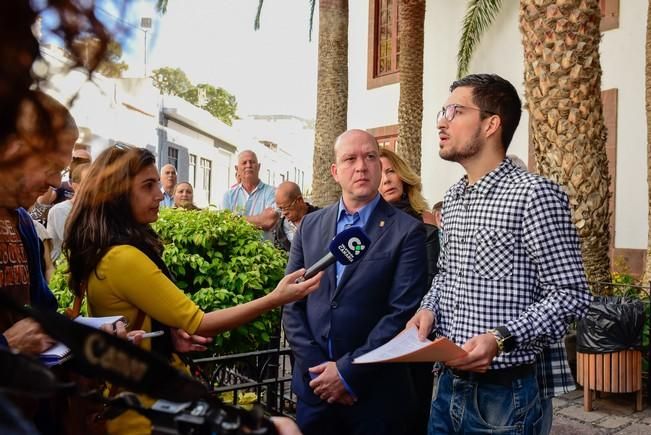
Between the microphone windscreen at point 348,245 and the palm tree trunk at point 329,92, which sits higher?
the palm tree trunk at point 329,92

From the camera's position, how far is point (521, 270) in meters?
2.48

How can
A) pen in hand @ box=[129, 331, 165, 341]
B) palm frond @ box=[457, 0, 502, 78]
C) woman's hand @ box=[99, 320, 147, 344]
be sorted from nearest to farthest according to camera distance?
woman's hand @ box=[99, 320, 147, 344] → pen in hand @ box=[129, 331, 165, 341] → palm frond @ box=[457, 0, 502, 78]

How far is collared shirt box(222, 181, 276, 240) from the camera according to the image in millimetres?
7891

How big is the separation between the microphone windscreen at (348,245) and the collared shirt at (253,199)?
5110 mm

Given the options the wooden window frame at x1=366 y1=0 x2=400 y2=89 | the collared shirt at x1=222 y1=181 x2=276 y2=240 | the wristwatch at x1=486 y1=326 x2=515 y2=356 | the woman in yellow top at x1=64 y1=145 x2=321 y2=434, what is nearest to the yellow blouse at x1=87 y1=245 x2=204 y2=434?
the woman in yellow top at x1=64 y1=145 x2=321 y2=434

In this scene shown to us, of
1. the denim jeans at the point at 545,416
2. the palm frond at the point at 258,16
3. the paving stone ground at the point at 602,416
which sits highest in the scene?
the palm frond at the point at 258,16

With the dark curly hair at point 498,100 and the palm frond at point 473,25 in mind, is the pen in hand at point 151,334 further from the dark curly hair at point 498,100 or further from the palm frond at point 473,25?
the palm frond at point 473,25

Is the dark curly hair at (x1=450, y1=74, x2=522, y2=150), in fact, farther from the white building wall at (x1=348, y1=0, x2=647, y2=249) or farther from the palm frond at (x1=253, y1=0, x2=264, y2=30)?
the palm frond at (x1=253, y1=0, x2=264, y2=30)

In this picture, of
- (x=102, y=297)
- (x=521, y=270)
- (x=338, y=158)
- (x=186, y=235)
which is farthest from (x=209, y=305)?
(x=521, y=270)

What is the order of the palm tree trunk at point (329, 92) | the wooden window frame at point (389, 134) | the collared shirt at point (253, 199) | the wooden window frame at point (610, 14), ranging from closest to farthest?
the collared shirt at point (253, 199), the wooden window frame at point (610, 14), the palm tree trunk at point (329, 92), the wooden window frame at point (389, 134)

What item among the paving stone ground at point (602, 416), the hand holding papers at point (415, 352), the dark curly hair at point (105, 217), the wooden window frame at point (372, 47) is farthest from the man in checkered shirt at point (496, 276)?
the wooden window frame at point (372, 47)

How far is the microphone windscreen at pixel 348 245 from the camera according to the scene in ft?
8.90

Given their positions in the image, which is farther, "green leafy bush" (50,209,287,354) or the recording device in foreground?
"green leafy bush" (50,209,287,354)

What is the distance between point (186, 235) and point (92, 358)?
3.51 meters
